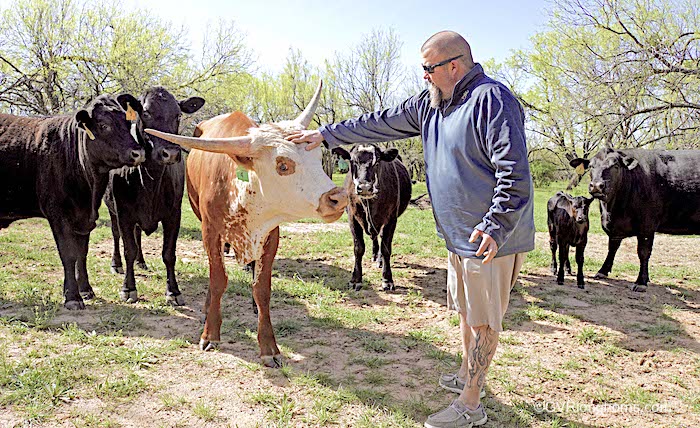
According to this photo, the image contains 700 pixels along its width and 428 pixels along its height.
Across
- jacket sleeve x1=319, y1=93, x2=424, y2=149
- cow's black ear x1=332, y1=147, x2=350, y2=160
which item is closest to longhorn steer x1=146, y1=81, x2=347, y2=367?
jacket sleeve x1=319, y1=93, x2=424, y2=149

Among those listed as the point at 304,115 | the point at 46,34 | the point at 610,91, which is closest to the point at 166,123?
the point at 304,115

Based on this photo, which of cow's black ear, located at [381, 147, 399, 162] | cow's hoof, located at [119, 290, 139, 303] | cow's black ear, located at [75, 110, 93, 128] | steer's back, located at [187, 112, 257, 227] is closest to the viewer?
steer's back, located at [187, 112, 257, 227]

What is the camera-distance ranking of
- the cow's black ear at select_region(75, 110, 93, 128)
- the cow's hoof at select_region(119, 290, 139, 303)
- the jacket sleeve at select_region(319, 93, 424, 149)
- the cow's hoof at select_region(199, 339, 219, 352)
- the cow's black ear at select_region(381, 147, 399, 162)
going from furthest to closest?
the cow's black ear at select_region(381, 147, 399, 162) → the cow's hoof at select_region(119, 290, 139, 303) → the cow's black ear at select_region(75, 110, 93, 128) → the cow's hoof at select_region(199, 339, 219, 352) → the jacket sleeve at select_region(319, 93, 424, 149)

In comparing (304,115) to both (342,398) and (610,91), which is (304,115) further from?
(610,91)

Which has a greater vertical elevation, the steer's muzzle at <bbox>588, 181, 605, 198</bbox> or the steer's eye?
the steer's muzzle at <bbox>588, 181, 605, 198</bbox>

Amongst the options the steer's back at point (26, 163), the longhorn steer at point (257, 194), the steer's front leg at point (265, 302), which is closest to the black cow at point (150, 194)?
the steer's back at point (26, 163)

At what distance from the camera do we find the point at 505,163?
2.42 meters

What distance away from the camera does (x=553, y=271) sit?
716 cm

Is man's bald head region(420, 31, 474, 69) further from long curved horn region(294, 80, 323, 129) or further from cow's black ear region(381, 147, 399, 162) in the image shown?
cow's black ear region(381, 147, 399, 162)

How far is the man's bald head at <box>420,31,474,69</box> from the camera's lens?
2.68 meters

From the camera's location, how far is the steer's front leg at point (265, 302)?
3807 millimetres

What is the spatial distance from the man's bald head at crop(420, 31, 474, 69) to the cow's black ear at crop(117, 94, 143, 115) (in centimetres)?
336

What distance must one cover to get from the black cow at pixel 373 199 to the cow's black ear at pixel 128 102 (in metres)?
2.42

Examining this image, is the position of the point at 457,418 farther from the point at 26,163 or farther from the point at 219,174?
the point at 26,163
